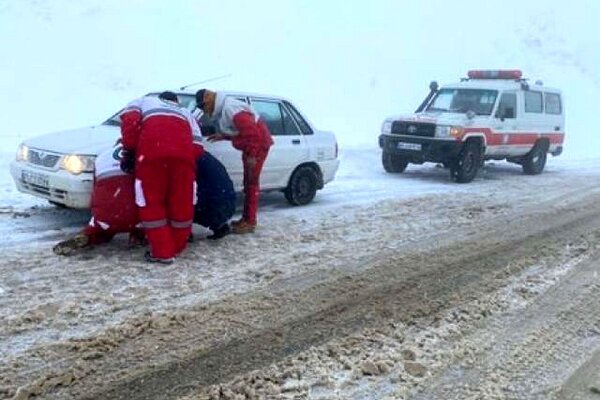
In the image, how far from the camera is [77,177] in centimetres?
653

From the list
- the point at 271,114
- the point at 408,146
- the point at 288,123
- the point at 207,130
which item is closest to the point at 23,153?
the point at 207,130

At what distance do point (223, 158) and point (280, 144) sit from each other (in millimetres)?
1170

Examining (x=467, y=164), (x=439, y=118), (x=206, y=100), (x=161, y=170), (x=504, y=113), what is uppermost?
(x=206, y=100)

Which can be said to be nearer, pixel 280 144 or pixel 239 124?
pixel 239 124

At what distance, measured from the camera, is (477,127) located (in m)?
12.6

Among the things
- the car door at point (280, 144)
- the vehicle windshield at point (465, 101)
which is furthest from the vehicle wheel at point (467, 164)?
the car door at point (280, 144)

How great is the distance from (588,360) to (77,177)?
4.73 meters

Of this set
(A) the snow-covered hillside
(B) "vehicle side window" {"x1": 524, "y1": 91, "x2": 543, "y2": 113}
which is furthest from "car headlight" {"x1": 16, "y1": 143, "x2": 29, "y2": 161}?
(B) "vehicle side window" {"x1": 524, "y1": 91, "x2": 543, "y2": 113}

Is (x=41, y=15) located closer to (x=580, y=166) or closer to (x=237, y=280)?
(x=580, y=166)

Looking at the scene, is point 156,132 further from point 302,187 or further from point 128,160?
point 302,187

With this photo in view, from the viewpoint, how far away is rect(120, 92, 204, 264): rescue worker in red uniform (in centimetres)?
576

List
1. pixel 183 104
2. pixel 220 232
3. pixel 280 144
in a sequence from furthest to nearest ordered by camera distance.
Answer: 1. pixel 280 144
2. pixel 183 104
3. pixel 220 232

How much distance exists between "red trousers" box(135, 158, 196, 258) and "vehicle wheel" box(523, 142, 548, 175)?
33.0 ft

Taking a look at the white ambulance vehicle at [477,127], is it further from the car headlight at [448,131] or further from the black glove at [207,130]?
the black glove at [207,130]
